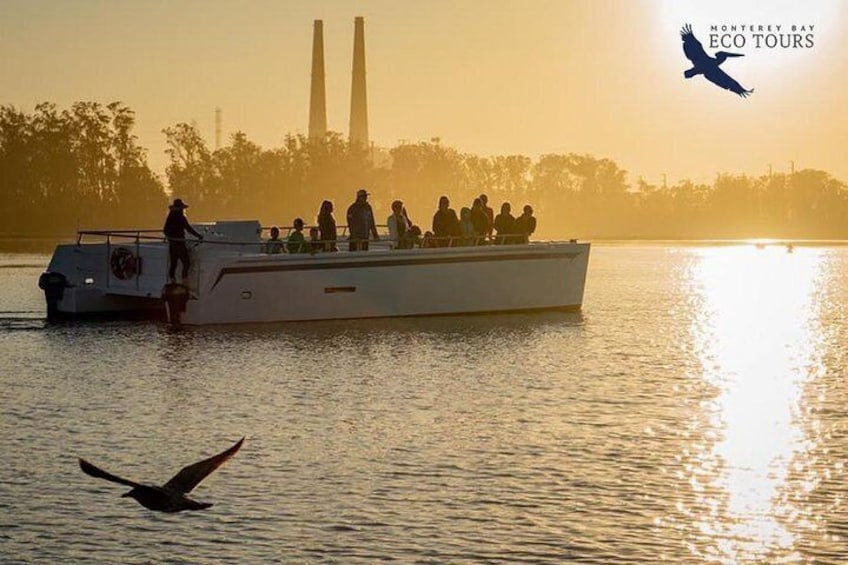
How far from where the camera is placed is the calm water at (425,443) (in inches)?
558

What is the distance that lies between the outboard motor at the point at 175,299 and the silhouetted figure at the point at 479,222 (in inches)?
256

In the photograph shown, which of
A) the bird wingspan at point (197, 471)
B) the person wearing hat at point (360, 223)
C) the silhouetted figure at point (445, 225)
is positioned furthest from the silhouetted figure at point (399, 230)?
the bird wingspan at point (197, 471)

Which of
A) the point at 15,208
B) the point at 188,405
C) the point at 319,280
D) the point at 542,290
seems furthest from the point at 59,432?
the point at 15,208

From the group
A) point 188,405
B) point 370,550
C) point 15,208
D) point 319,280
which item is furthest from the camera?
point 15,208

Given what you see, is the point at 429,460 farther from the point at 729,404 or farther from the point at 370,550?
the point at 729,404

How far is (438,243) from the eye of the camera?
37625 mm

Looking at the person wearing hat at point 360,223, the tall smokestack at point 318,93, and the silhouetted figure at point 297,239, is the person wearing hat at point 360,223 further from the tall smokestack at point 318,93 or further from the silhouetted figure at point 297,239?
the tall smokestack at point 318,93

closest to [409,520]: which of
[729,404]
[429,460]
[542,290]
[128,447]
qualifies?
[429,460]

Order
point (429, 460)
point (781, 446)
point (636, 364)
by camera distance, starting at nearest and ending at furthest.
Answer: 1. point (429, 460)
2. point (781, 446)
3. point (636, 364)

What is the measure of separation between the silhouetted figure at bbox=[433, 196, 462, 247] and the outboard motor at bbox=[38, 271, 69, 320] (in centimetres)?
793

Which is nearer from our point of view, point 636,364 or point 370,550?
point 370,550

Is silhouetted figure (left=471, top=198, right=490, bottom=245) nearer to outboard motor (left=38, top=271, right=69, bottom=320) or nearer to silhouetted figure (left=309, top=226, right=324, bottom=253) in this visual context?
silhouetted figure (left=309, top=226, right=324, bottom=253)

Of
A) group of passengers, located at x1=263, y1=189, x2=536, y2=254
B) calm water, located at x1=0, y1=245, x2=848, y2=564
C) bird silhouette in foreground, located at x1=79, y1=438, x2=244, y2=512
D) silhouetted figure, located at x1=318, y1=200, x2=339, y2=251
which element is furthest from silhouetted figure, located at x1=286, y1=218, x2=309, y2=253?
bird silhouette in foreground, located at x1=79, y1=438, x2=244, y2=512

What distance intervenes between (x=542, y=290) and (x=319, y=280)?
6131 mm
